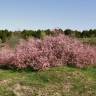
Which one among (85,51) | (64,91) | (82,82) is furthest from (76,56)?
(64,91)

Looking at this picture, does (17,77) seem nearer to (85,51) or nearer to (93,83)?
(93,83)

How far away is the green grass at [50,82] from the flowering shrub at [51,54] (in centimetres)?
90

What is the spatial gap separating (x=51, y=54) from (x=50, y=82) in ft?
13.6

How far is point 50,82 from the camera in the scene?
609 inches

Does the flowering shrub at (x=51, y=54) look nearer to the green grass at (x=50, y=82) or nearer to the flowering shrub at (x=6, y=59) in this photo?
the flowering shrub at (x=6, y=59)

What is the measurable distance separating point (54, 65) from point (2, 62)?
374cm

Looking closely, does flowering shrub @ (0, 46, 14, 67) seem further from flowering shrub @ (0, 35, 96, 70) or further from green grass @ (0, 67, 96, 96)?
green grass @ (0, 67, 96, 96)

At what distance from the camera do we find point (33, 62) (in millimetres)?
18719

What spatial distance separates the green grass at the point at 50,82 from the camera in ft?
45.3

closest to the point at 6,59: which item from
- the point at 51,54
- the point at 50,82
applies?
the point at 51,54

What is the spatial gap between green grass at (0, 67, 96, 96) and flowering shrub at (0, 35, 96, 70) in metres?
0.90

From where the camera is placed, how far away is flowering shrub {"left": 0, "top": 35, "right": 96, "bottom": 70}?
62.1 ft

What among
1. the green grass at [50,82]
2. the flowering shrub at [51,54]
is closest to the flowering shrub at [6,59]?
the flowering shrub at [51,54]

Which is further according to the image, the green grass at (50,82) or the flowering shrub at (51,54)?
the flowering shrub at (51,54)
